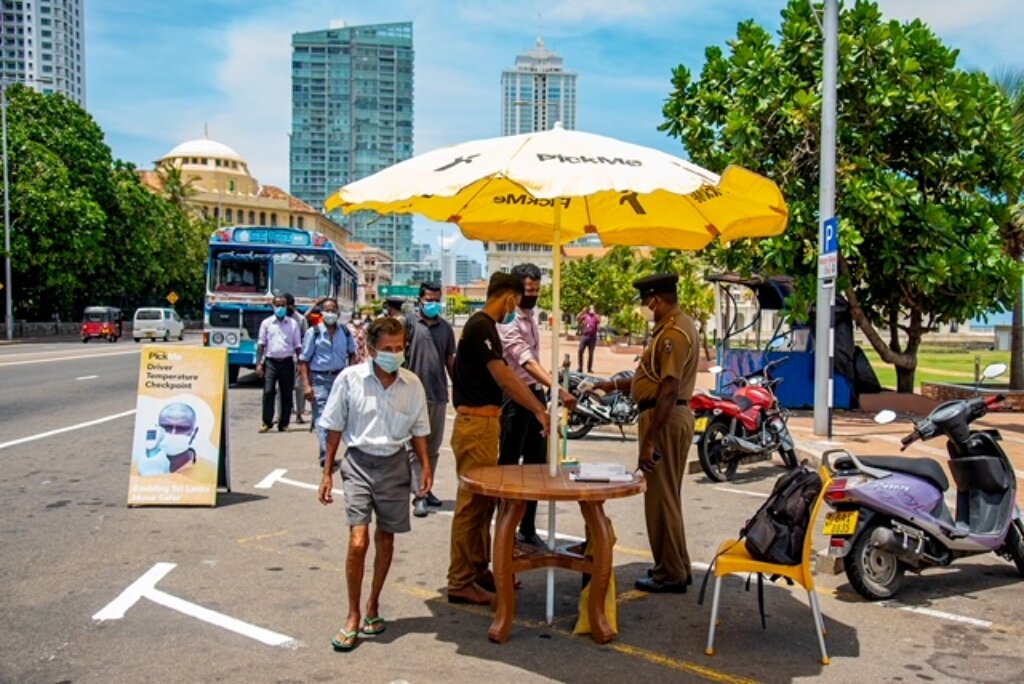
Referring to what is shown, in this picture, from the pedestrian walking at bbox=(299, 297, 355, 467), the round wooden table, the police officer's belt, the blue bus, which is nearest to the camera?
the round wooden table

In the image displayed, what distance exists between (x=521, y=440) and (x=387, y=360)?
161cm

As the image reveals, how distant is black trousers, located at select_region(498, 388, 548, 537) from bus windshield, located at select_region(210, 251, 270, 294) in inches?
561

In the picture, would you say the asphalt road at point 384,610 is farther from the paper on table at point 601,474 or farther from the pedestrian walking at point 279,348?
the pedestrian walking at point 279,348

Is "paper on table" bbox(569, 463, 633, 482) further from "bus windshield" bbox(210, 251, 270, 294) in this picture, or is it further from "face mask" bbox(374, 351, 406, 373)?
"bus windshield" bbox(210, 251, 270, 294)

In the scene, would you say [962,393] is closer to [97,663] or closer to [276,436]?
[276,436]

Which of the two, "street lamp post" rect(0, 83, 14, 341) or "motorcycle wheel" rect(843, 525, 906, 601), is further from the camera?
"street lamp post" rect(0, 83, 14, 341)

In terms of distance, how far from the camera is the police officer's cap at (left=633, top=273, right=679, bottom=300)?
568 centimetres

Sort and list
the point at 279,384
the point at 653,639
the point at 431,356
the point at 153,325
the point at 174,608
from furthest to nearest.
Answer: the point at 153,325, the point at 279,384, the point at 431,356, the point at 174,608, the point at 653,639

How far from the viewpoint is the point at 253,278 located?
19.7 metres

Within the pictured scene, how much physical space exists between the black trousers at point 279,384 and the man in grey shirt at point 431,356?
4.44 m

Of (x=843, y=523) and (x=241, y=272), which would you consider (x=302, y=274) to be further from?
(x=843, y=523)

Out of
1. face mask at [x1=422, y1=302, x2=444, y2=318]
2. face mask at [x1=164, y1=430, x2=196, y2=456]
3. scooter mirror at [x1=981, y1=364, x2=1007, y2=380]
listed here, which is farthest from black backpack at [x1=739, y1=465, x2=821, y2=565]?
face mask at [x1=164, y1=430, x2=196, y2=456]

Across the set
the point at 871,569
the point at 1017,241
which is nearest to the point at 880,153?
the point at 1017,241

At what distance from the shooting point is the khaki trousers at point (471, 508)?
560 centimetres
